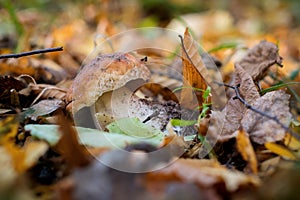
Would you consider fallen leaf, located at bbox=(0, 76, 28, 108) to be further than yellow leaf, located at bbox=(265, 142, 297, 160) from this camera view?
Yes

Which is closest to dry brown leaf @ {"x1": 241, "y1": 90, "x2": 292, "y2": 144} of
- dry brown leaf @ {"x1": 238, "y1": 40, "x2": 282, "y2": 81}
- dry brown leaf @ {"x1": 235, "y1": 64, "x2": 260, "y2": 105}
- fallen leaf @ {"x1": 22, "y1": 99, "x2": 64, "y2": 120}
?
dry brown leaf @ {"x1": 235, "y1": 64, "x2": 260, "y2": 105}

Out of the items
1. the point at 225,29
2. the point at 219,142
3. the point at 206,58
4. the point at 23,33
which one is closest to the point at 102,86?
the point at 219,142

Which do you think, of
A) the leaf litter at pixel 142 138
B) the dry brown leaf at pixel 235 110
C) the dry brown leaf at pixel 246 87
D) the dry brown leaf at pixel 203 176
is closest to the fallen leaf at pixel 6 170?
the leaf litter at pixel 142 138

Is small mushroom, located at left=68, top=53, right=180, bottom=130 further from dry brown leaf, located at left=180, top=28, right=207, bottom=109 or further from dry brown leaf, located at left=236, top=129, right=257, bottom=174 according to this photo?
dry brown leaf, located at left=236, top=129, right=257, bottom=174

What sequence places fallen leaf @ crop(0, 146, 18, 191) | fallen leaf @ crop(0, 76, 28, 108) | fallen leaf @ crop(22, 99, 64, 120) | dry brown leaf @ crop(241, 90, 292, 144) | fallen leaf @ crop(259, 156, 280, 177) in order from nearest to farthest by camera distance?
fallen leaf @ crop(0, 146, 18, 191)
fallen leaf @ crop(259, 156, 280, 177)
dry brown leaf @ crop(241, 90, 292, 144)
fallen leaf @ crop(22, 99, 64, 120)
fallen leaf @ crop(0, 76, 28, 108)

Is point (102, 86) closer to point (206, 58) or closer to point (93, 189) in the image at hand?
point (93, 189)

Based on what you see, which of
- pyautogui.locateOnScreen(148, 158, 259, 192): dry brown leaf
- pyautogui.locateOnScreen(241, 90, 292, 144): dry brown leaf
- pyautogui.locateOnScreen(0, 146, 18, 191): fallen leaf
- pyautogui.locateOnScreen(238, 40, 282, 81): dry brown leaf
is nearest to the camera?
pyautogui.locateOnScreen(0, 146, 18, 191): fallen leaf

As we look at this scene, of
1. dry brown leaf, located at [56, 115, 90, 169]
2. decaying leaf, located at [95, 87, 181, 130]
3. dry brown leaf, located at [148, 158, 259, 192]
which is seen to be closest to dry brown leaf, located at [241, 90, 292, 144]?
dry brown leaf, located at [148, 158, 259, 192]

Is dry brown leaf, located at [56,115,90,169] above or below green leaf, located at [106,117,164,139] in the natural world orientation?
above

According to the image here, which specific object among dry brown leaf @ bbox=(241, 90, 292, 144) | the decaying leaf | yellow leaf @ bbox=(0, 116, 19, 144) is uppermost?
dry brown leaf @ bbox=(241, 90, 292, 144)
